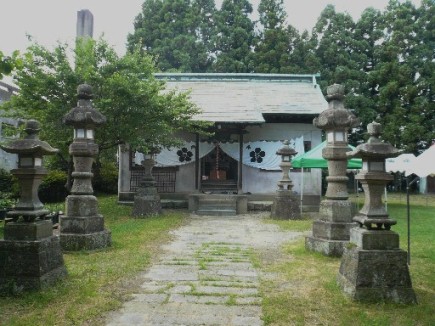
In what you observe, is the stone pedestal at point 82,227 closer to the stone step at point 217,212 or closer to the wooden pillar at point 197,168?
the stone step at point 217,212

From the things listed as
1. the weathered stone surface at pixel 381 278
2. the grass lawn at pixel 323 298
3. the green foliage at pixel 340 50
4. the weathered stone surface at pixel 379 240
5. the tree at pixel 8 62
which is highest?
the green foliage at pixel 340 50

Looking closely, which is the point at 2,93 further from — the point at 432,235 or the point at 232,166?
the point at 432,235

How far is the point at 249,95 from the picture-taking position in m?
18.3

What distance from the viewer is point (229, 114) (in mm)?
16078

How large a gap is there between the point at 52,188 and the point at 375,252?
1634 cm

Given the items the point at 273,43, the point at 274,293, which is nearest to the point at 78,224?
the point at 274,293

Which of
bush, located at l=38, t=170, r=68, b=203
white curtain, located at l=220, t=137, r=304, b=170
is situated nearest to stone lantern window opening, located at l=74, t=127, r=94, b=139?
white curtain, located at l=220, t=137, r=304, b=170

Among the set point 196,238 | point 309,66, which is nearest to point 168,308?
point 196,238

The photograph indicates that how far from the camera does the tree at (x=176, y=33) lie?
28656 mm

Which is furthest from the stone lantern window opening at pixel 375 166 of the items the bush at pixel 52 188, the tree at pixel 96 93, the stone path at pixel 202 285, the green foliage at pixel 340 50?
the green foliage at pixel 340 50

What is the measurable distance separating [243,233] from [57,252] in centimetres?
582

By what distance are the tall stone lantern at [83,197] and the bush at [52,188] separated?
10689 mm

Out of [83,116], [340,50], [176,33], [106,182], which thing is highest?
[176,33]

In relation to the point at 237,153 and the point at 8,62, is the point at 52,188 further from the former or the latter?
the point at 8,62
